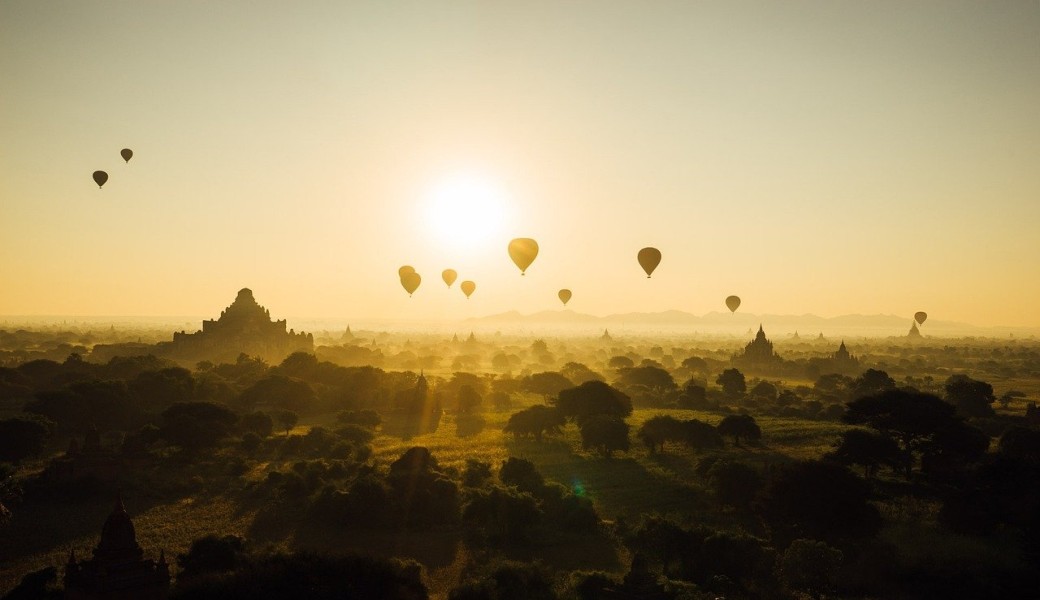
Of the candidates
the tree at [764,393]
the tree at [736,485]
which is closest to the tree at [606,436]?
the tree at [736,485]

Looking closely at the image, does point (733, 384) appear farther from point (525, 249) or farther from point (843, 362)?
point (843, 362)

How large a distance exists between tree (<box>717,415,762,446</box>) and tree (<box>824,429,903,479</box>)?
10486mm

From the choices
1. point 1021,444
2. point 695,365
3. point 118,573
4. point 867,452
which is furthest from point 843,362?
point 118,573

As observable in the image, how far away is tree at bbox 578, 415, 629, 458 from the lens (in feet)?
164

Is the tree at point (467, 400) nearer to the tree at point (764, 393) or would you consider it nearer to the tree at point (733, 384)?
the tree at point (764, 393)

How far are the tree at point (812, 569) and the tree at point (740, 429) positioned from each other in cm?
2795

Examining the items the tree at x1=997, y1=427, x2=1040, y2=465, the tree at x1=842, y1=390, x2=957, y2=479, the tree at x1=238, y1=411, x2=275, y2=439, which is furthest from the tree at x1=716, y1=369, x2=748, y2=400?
the tree at x1=238, y1=411, x2=275, y2=439

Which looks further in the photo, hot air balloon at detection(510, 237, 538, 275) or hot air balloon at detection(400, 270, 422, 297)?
hot air balloon at detection(400, 270, 422, 297)

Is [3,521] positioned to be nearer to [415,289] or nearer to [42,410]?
[42,410]

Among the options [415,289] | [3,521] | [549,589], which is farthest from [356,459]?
[415,289]

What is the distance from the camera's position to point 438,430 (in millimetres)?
62281

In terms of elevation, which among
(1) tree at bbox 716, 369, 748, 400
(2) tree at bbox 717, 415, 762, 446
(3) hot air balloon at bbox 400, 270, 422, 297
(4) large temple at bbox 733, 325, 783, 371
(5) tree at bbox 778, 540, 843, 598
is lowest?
(5) tree at bbox 778, 540, 843, 598

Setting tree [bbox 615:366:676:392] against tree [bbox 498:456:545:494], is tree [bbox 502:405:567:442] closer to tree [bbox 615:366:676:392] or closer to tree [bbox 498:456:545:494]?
tree [bbox 498:456:545:494]

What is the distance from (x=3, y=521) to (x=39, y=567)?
6.78m
